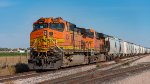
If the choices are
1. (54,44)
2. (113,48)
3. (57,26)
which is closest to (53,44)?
(54,44)

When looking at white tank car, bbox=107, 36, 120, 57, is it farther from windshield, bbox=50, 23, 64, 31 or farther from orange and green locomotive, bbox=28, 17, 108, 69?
windshield, bbox=50, 23, 64, 31

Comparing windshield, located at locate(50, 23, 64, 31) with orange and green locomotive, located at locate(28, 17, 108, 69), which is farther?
windshield, located at locate(50, 23, 64, 31)

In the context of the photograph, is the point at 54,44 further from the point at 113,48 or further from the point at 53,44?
the point at 113,48

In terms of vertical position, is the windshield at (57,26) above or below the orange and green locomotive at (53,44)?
above

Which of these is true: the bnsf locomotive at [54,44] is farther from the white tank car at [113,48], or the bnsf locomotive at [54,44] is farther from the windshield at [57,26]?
the white tank car at [113,48]

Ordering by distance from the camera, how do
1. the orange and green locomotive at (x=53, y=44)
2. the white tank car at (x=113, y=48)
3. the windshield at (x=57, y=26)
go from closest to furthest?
the orange and green locomotive at (x=53, y=44)
the windshield at (x=57, y=26)
the white tank car at (x=113, y=48)

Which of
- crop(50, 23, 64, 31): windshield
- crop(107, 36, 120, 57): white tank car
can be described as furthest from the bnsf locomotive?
crop(107, 36, 120, 57): white tank car

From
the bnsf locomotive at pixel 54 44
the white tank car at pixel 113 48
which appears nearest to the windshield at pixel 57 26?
the bnsf locomotive at pixel 54 44

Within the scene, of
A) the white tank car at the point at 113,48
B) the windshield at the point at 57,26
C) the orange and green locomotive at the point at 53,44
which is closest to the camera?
the orange and green locomotive at the point at 53,44

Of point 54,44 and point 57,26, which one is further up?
point 57,26

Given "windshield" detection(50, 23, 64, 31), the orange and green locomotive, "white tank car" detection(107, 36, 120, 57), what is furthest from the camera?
"white tank car" detection(107, 36, 120, 57)

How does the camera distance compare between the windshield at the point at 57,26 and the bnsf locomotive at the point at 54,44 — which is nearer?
the bnsf locomotive at the point at 54,44

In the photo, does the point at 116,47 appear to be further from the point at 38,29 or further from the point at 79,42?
the point at 38,29

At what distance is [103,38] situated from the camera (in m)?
40.4
